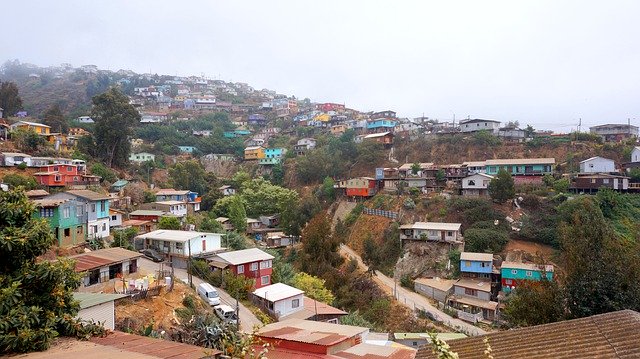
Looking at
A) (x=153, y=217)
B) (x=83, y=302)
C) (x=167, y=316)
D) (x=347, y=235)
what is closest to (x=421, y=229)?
(x=347, y=235)

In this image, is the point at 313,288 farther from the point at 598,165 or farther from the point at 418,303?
the point at 598,165

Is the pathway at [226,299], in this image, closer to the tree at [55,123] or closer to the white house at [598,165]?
the tree at [55,123]

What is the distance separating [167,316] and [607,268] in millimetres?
15355

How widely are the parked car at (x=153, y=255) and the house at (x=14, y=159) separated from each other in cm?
1560

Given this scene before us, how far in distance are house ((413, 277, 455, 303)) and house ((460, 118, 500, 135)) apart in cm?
2722

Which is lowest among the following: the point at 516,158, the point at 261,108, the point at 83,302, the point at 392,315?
the point at 392,315

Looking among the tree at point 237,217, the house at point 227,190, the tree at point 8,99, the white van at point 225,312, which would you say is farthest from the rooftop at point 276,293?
the tree at point 8,99

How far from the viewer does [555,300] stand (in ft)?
45.1

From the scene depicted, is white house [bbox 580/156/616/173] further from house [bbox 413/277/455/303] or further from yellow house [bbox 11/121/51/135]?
yellow house [bbox 11/121/51/135]

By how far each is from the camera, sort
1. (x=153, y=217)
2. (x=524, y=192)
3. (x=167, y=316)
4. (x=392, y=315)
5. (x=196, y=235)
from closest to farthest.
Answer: (x=167, y=316)
(x=196, y=235)
(x=392, y=315)
(x=153, y=217)
(x=524, y=192)

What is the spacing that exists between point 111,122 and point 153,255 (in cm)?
2232

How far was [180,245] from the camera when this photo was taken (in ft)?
84.4

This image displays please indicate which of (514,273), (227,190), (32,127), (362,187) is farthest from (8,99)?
(514,273)

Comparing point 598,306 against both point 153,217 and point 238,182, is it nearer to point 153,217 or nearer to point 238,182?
point 153,217
